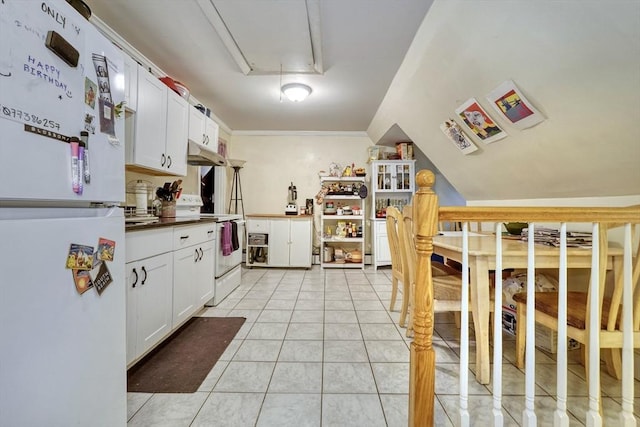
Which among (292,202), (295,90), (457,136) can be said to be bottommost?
(292,202)

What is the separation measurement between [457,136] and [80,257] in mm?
2814

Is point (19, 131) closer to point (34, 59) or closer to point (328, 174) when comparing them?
point (34, 59)

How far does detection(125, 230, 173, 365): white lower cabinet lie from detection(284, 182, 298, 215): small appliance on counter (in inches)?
102

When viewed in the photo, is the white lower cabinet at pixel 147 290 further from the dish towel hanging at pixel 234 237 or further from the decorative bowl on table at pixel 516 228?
the decorative bowl on table at pixel 516 228

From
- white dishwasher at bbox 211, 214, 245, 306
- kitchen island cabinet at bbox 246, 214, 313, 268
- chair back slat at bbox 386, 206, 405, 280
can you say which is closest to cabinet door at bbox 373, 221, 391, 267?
kitchen island cabinet at bbox 246, 214, 313, 268

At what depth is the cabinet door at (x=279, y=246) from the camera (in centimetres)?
419

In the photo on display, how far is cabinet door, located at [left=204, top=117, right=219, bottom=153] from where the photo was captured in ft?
9.81

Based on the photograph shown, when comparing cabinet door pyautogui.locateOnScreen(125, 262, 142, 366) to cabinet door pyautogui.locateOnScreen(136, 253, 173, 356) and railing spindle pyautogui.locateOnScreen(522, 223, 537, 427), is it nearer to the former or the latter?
cabinet door pyautogui.locateOnScreen(136, 253, 173, 356)

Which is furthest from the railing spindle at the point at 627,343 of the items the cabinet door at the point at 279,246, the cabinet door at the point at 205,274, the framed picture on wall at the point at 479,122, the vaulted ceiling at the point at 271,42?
the cabinet door at the point at 279,246

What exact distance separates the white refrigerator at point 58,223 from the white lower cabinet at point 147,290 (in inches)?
21.7

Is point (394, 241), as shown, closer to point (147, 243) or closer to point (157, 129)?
point (147, 243)

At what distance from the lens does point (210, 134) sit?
3084 mm

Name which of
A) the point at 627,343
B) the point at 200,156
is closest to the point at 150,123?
the point at 200,156

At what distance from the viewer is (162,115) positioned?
7.09 feet
